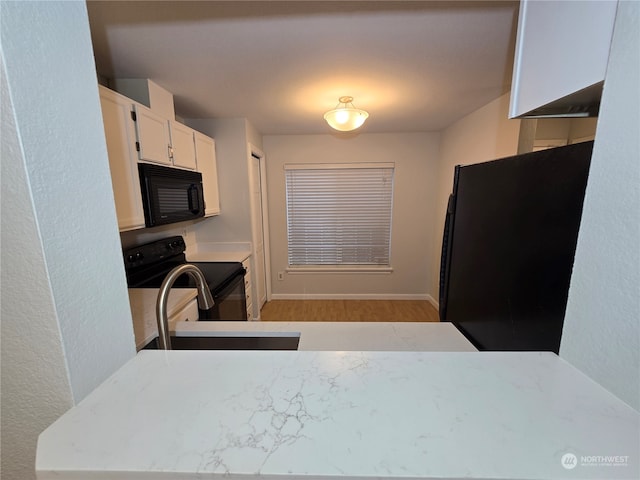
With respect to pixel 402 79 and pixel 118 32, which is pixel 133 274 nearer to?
pixel 118 32

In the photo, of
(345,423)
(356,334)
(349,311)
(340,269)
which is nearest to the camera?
(345,423)

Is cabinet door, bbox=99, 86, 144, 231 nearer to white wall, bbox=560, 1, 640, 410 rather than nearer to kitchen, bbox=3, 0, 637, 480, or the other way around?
kitchen, bbox=3, 0, 637, 480

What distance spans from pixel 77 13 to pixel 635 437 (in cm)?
112

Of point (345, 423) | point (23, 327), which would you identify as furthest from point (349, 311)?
point (23, 327)

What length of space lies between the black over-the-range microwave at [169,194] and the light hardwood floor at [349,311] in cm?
179

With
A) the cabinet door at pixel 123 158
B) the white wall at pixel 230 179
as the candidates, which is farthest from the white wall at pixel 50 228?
the white wall at pixel 230 179

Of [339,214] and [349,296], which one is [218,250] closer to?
[339,214]

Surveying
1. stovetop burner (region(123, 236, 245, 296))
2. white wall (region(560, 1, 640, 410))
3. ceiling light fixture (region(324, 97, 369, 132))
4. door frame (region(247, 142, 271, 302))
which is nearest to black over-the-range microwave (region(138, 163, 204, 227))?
stovetop burner (region(123, 236, 245, 296))

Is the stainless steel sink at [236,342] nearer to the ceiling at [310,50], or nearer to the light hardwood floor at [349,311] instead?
the ceiling at [310,50]

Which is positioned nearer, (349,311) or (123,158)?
(123,158)

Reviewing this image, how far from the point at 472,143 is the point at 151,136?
2927 mm

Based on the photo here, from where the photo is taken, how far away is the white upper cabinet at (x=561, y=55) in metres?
0.52

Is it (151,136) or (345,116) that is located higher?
(345,116)

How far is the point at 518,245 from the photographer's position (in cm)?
82
